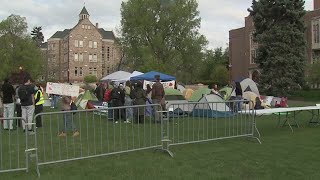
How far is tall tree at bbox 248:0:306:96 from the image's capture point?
129ft

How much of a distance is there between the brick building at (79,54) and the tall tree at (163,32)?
48.1 metres

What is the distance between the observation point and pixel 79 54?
352 feet

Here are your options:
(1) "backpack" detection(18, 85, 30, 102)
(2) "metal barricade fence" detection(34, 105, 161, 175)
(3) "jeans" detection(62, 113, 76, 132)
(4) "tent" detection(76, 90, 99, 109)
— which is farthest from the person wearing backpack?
(4) "tent" detection(76, 90, 99, 109)

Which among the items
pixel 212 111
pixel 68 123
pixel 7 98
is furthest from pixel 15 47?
pixel 212 111

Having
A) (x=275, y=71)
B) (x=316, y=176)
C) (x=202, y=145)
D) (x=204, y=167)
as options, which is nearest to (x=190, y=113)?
(x=202, y=145)

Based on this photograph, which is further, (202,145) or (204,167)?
(202,145)

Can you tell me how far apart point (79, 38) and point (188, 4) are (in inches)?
2166

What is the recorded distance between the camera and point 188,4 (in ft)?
190

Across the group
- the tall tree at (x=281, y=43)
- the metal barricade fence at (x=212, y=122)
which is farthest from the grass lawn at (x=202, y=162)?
the tall tree at (x=281, y=43)

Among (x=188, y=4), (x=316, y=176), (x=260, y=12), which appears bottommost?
(x=316, y=176)

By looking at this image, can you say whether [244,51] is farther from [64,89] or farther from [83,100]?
[64,89]

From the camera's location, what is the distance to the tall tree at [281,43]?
39438 mm

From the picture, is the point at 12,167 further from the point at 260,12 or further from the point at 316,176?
the point at 260,12

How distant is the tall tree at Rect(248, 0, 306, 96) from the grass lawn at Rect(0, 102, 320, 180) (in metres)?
29.2
